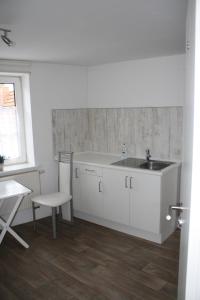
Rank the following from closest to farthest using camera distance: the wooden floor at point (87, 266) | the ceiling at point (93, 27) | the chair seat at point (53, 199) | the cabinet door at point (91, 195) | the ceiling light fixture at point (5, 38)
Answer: the ceiling at point (93, 27) → the ceiling light fixture at point (5, 38) → the wooden floor at point (87, 266) → the chair seat at point (53, 199) → the cabinet door at point (91, 195)

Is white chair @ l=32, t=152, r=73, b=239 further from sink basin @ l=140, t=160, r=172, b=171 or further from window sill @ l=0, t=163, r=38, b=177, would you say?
sink basin @ l=140, t=160, r=172, b=171

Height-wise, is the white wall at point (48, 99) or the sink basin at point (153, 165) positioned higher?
the white wall at point (48, 99)

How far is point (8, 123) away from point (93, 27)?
7.49ft

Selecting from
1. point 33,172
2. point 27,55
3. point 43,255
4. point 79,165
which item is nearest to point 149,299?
point 43,255

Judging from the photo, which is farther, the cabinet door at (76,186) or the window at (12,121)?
the cabinet door at (76,186)

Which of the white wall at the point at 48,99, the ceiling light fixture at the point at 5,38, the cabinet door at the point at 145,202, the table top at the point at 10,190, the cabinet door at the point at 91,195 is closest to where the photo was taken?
the ceiling light fixture at the point at 5,38

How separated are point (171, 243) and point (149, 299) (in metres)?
1.07

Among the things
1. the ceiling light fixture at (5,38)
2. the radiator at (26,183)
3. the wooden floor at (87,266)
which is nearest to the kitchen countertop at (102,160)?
the radiator at (26,183)

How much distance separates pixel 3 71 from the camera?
3473 millimetres

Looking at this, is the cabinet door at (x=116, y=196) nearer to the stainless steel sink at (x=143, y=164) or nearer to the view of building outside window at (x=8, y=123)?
the stainless steel sink at (x=143, y=164)

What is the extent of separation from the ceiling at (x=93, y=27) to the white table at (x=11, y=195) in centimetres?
154

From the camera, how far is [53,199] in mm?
3562

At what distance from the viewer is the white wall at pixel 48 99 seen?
3889 millimetres

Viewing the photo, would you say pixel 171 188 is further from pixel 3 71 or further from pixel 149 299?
pixel 3 71
